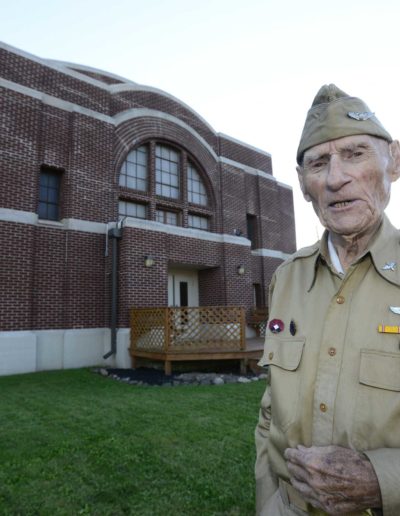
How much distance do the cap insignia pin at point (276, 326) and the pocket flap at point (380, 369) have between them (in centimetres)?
38

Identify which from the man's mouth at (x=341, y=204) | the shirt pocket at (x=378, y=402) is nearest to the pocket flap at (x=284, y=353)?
the shirt pocket at (x=378, y=402)

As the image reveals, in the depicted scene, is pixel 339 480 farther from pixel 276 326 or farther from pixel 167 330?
pixel 167 330

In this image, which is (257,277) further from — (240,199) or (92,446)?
(92,446)

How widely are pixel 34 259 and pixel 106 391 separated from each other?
435 cm

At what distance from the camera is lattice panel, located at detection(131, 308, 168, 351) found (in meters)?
8.88

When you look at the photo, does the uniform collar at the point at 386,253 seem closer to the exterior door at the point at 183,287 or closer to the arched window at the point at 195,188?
the exterior door at the point at 183,287

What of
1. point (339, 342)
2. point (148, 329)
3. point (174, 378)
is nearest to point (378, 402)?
point (339, 342)

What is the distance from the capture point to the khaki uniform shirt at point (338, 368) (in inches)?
40.6

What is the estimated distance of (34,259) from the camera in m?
9.23

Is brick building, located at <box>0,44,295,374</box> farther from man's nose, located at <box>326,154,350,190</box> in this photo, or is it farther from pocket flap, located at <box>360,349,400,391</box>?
pocket flap, located at <box>360,349,400,391</box>

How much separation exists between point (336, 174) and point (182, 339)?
26.5 ft

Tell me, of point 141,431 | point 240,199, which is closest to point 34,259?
point 141,431

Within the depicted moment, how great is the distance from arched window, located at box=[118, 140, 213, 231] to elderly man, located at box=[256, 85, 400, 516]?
10.5 metres

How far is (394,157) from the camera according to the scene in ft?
4.48
